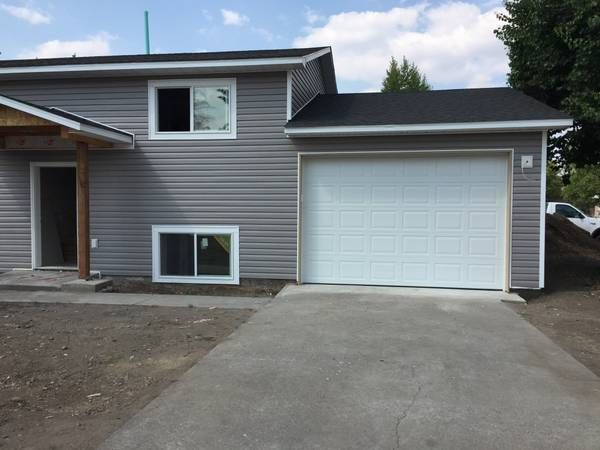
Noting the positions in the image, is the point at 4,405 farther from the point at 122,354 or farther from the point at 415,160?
the point at 415,160

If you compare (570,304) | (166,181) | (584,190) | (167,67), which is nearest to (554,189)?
(584,190)

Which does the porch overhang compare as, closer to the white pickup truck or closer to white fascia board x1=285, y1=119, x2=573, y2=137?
white fascia board x1=285, y1=119, x2=573, y2=137

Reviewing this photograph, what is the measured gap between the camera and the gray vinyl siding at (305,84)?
9652 millimetres

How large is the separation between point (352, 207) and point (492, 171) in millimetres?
2483

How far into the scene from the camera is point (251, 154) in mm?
9422

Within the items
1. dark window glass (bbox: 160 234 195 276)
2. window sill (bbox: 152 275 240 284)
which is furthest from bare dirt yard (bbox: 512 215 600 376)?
dark window glass (bbox: 160 234 195 276)

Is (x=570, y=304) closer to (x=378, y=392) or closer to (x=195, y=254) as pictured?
(x=378, y=392)

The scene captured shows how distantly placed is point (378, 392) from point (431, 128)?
5414 millimetres

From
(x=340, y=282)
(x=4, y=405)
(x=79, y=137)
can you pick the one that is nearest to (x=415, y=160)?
(x=340, y=282)

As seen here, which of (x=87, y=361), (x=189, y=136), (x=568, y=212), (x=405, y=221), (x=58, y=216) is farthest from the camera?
(x=568, y=212)

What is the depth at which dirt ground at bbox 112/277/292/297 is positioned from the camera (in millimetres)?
9336

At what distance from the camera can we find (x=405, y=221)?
9.16 metres

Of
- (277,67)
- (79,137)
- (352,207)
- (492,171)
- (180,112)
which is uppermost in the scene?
(277,67)

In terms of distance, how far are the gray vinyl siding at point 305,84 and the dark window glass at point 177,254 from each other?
318 cm
